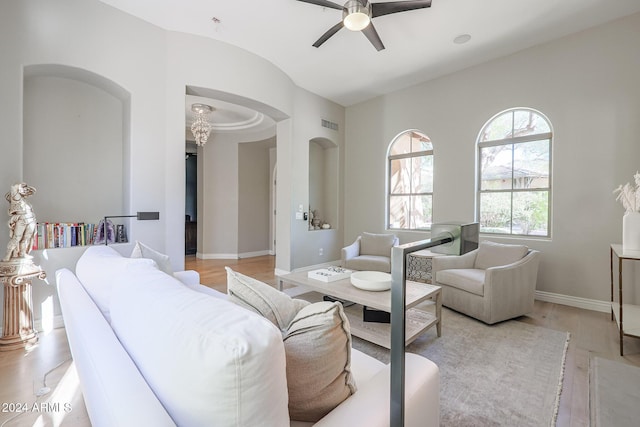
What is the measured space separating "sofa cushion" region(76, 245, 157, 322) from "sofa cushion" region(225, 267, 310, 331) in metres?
0.46

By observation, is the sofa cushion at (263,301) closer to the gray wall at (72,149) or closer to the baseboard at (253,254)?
the gray wall at (72,149)

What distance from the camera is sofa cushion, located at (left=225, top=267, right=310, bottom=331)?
1.02 meters

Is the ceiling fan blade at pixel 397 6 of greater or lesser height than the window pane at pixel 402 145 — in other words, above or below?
above

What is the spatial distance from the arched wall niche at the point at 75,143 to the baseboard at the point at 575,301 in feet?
17.1

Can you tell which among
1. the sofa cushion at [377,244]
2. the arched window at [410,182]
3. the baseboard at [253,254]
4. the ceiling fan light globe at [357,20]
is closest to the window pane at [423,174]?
the arched window at [410,182]

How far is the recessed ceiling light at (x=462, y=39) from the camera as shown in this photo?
3.46m

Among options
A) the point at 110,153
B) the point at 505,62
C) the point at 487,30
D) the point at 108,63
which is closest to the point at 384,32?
the point at 487,30

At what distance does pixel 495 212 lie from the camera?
13.3 feet

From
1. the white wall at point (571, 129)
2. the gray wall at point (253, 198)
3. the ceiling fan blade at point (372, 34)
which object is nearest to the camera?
the ceiling fan blade at point (372, 34)

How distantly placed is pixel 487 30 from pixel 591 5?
943 millimetres

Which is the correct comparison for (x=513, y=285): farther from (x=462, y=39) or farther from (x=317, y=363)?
(x=462, y=39)

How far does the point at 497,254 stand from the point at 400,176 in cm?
225

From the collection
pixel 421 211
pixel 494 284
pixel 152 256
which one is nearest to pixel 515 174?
pixel 421 211

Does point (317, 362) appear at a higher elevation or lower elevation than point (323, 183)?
lower
